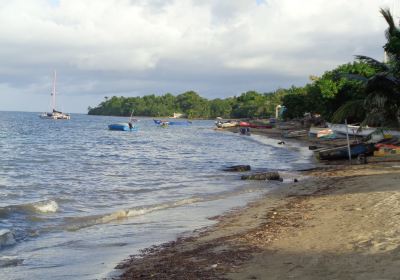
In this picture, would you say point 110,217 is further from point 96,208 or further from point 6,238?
point 6,238

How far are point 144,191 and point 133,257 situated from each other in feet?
36.9

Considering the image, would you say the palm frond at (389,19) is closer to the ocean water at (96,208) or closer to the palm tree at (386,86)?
the palm tree at (386,86)

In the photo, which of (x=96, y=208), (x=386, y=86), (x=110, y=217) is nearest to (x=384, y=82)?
(x=386, y=86)

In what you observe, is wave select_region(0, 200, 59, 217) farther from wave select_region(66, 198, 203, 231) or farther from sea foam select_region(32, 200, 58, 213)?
wave select_region(66, 198, 203, 231)

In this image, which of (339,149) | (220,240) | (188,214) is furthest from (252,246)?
(339,149)

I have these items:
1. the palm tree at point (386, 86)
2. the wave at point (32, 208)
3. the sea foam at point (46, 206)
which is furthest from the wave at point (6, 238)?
the palm tree at point (386, 86)

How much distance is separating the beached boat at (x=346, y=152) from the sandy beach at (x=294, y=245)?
594 inches

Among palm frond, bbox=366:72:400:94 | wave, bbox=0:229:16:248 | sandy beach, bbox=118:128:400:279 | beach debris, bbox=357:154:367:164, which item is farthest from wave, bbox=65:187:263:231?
beach debris, bbox=357:154:367:164

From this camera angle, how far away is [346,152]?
30266 millimetres

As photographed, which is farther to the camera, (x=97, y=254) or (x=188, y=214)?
(x=188, y=214)

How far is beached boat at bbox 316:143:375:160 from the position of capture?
29781 millimetres

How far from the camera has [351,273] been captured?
21.6ft

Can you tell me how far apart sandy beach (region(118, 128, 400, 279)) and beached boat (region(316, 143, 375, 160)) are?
49.5 feet

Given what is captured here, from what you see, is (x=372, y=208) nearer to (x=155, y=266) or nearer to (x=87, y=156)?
(x=155, y=266)
